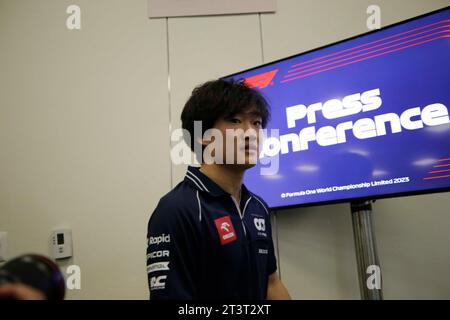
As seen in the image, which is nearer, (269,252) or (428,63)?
(269,252)

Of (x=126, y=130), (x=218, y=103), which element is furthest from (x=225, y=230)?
(x=126, y=130)

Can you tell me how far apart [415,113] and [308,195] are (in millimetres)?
536

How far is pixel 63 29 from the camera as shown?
6.66 ft

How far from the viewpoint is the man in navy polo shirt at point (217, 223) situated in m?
0.91

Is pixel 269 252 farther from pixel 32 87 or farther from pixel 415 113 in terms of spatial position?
pixel 32 87

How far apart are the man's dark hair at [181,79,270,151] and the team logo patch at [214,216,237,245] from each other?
0.33 metres

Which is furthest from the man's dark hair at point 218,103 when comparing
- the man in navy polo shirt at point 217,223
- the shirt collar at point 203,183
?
the shirt collar at point 203,183

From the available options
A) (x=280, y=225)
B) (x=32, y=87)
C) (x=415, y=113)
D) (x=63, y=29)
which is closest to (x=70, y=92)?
(x=32, y=87)

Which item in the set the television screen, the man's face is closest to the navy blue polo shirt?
the man's face

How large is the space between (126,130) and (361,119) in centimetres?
116

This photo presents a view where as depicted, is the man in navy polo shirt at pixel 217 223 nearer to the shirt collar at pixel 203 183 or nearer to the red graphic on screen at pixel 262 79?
the shirt collar at pixel 203 183

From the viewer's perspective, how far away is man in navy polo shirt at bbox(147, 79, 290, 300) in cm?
91

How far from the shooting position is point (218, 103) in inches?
46.9

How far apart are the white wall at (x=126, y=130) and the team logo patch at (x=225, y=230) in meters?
0.80
